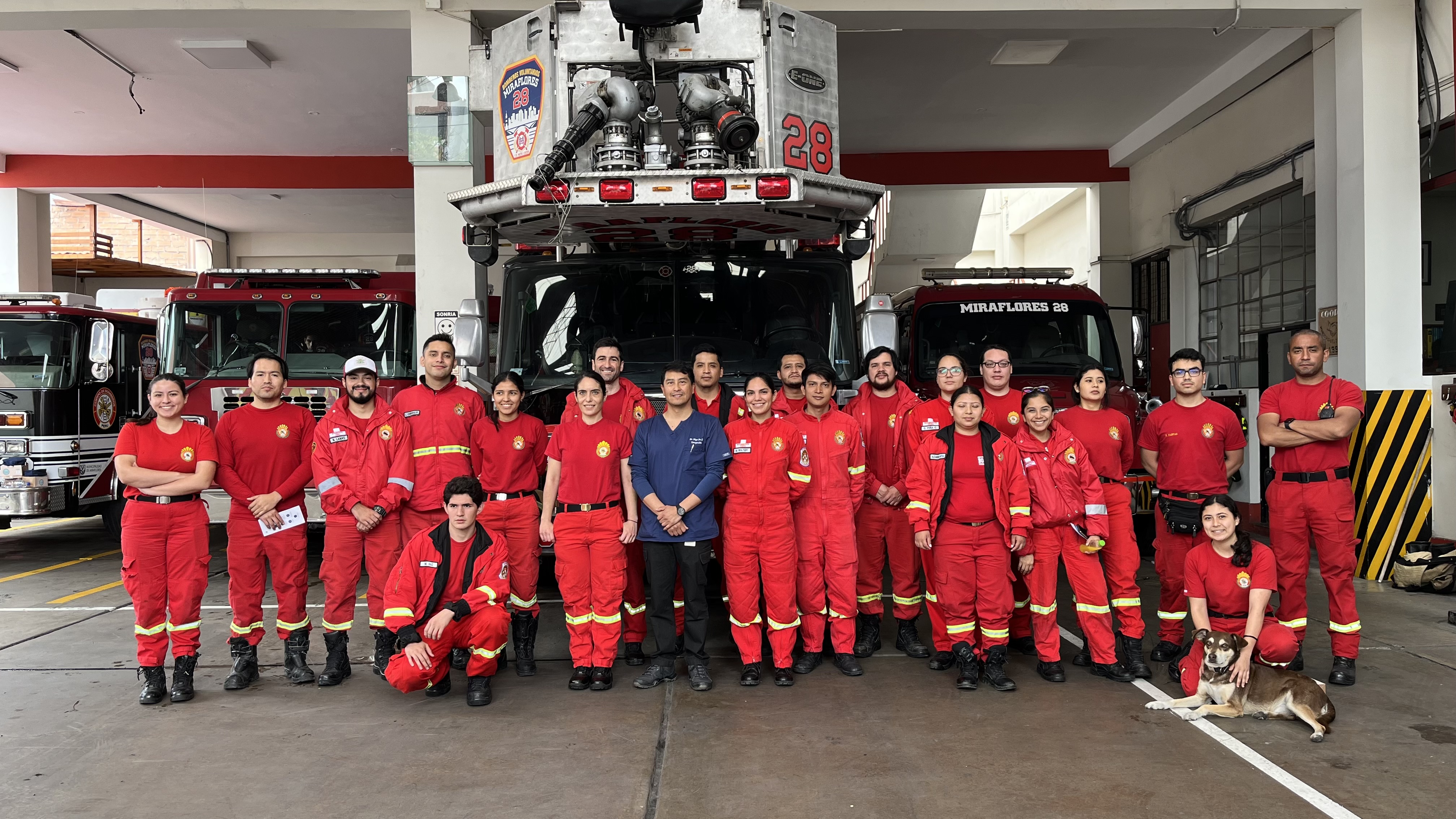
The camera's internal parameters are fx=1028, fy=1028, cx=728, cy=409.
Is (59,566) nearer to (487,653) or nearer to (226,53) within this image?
(226,53)

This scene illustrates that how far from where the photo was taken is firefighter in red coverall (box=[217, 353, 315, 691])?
545cm

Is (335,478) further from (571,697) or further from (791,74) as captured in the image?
(791,74)

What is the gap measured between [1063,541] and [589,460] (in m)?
2.54

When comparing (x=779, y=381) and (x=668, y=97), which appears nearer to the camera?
(x=668, y=97)

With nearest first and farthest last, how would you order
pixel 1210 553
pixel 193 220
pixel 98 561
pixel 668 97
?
pixel 1210 553, pixel 668 97, pixel 98 561, pixel 193 220

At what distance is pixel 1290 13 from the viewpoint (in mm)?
8734

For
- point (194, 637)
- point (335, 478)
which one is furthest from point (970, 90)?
point (194, 637)

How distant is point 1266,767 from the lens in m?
4.11

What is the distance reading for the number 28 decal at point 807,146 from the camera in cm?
574

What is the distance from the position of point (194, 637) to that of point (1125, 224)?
47.4 feet

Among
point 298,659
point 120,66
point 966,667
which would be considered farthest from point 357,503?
point 120,66

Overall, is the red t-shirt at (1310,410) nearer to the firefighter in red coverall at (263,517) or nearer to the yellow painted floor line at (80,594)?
the firefighter in red coverall at (263,517)

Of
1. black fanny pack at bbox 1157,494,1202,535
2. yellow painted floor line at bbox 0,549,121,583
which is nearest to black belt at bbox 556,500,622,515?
black fanny pack at bbox 1157,494,1202,535

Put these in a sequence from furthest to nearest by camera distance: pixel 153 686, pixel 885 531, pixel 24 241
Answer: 1. pixel 24 241
2. pixel 885 531
3. pixel 153 686
